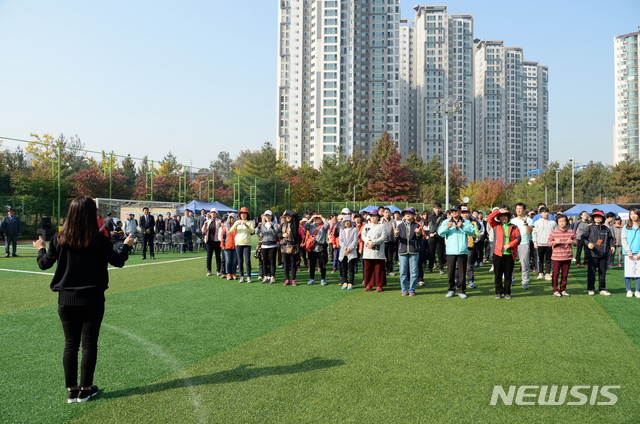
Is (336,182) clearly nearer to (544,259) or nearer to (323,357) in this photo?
(544,259)

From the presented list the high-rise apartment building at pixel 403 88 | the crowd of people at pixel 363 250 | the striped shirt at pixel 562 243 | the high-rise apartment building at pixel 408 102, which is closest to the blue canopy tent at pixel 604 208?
the crowd of people at pixel 363 250

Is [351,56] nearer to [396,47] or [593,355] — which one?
[396,47]

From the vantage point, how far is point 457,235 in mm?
9586

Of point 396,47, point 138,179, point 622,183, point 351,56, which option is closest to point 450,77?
point 396,47

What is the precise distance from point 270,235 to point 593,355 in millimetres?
7564

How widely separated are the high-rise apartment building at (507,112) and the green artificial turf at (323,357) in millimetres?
146833

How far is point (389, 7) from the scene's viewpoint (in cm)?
11706

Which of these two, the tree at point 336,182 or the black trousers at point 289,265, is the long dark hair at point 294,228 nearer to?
the black trousers at point 289,265

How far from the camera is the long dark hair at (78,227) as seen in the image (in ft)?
13.4

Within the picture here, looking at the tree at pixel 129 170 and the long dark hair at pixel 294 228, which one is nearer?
the long dark hair at pixel 294 228

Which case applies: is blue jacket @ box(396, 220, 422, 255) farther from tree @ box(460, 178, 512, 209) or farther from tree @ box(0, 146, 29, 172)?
tree @ box(460, 178, 512, 209)

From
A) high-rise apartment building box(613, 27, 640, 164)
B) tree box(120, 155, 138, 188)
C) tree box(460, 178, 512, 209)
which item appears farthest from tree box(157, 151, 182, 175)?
high-rise apartment building box(613, 27, 640, 164)

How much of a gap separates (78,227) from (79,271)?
1.35ft

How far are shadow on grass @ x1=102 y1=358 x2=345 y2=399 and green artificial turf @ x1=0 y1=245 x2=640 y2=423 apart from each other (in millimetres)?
20
